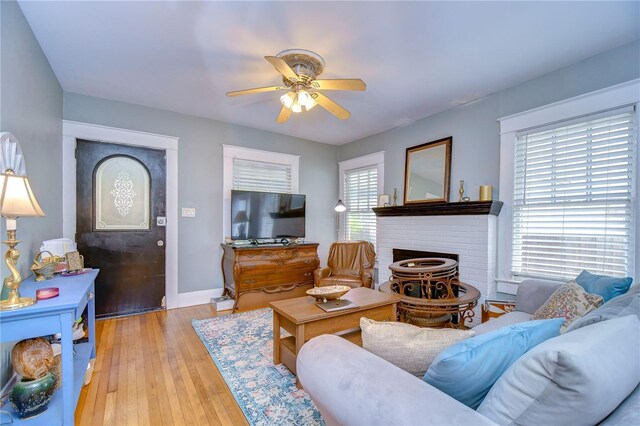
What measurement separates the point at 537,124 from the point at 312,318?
2830 mm

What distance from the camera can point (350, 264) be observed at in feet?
13.6

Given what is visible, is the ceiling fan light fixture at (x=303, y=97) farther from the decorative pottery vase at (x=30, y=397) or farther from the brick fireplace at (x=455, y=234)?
the decorative pottery vase at (x=30, y=397)

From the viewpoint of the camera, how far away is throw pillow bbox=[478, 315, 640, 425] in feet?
2.22

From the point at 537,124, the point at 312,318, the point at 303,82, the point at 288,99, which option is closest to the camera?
the point at 312,318

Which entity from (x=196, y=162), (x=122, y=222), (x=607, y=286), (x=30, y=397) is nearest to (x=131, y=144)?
(x=196, y=162)

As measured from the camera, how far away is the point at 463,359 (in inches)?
33.7

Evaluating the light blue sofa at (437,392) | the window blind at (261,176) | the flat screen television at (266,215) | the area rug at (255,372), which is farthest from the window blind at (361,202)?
the light blue sofa at (437,392)

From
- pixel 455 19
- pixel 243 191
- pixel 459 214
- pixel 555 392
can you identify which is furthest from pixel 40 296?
pixel 459 214

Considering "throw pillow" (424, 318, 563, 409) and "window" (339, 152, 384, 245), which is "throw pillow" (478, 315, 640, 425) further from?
→ "window" (339, 152, 384, 245)

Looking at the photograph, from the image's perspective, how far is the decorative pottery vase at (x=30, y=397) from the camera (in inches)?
57.0

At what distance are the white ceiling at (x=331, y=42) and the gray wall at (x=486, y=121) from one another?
118mm

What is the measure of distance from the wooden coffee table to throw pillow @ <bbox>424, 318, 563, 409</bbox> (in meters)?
1.18

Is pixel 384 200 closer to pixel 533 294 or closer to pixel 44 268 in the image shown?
pixel 533 294

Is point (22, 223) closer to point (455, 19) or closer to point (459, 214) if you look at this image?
point (455, 19)
